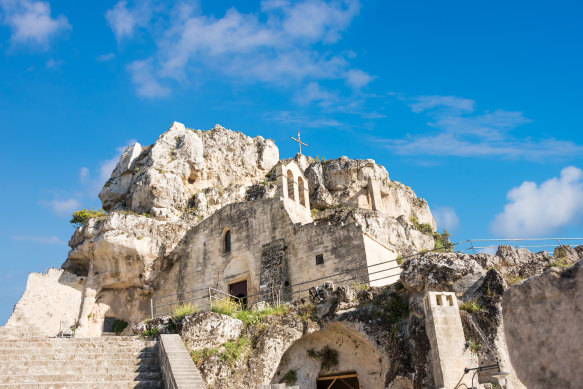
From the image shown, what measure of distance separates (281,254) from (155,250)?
834 centimetres

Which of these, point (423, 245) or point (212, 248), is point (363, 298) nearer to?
point (212, 248)

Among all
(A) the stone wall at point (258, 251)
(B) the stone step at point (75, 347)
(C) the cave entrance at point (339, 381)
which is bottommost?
(C) the cave entrance at point (339, 381)

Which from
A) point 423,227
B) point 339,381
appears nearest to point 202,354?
point 339,381

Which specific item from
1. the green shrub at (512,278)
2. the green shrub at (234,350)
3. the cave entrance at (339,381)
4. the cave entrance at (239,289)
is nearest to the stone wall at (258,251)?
the cave entrance at (239,289)

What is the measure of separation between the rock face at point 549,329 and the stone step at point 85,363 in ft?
36.2

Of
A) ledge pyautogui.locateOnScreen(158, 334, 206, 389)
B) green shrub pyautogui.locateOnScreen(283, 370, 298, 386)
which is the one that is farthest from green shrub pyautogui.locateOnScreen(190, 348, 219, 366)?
green shrub pyautogui.locateOnScreen(283, 370, 298, 386)

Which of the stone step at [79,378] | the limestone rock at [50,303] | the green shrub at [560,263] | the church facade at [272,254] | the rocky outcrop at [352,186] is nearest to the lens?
the stone step at [79,378]

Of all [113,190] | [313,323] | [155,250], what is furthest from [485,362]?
[113,190]

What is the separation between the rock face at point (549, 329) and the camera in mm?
2543

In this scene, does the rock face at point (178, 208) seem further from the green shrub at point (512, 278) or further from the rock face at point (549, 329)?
the rock face at point (549, 329)

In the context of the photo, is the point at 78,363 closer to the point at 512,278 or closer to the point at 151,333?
the point at 151,333

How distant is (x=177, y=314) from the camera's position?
1488 cm

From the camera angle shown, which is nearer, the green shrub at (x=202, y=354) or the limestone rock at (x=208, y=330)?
the green shrub at (x=202, y=354)

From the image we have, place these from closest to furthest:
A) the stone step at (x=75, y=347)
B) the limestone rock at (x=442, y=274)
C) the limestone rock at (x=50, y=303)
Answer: the stone step at (x=75, y=347), the limestone rock at (x=442, y=274), the limestone rock at (x=50, y=303)
